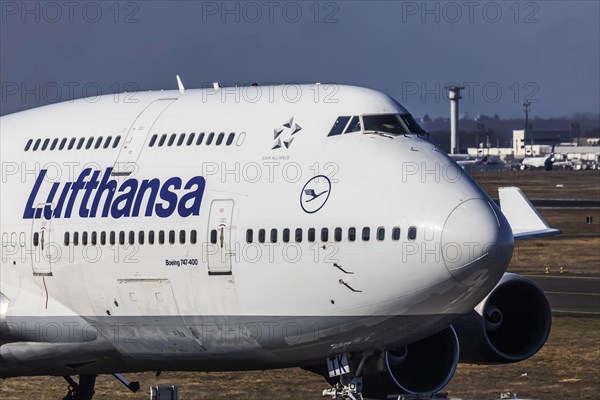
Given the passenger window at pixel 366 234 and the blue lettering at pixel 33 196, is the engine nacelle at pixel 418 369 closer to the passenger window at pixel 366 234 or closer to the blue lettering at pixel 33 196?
the passenger window at pixel 366 234

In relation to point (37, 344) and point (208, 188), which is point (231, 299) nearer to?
point (208, 188)

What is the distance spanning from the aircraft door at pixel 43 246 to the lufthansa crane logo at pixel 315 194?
208 inches

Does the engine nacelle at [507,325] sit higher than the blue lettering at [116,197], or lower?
lower

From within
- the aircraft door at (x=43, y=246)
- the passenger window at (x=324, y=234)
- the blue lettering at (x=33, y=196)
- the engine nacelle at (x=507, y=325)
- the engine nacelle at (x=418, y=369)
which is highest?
the blue lettering at (x=33, y=196)

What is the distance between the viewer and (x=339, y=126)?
2286 cm

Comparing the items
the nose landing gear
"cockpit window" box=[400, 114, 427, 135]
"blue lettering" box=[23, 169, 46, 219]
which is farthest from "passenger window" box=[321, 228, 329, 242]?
"blue lettering" box=[23, 169, 46, 219]

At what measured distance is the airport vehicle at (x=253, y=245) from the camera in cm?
2139

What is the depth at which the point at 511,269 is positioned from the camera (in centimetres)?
6362

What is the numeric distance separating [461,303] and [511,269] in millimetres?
42901

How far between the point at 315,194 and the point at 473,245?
9.50ft

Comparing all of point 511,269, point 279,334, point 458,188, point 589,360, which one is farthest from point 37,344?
point 511,269

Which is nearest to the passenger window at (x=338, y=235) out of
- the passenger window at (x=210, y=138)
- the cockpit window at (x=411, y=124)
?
the cockpit window at (x=411, y=124)

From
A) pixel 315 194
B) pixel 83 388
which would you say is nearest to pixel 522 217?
pixel 315 194

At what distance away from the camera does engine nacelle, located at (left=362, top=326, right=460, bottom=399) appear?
25.3 metres
